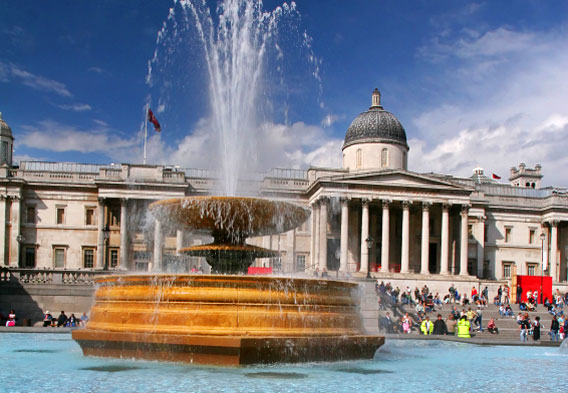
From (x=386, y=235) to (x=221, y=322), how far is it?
1646 inches

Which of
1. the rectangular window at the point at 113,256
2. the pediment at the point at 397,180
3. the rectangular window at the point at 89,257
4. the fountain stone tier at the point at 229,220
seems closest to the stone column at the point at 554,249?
the pediment at the point at 397,180

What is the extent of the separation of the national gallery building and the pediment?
0.08m

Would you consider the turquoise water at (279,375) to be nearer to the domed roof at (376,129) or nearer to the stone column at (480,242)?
the domed roof at (376,129)

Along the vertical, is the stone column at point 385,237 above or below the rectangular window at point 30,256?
above

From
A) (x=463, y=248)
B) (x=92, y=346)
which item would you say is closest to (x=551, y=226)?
(x=463, y=248)

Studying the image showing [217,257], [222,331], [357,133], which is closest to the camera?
[222,331]

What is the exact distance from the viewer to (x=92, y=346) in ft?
44.8

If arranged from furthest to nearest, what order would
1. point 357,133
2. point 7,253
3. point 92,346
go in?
1. point 357,133
2. point 7,253
3. point 92,346

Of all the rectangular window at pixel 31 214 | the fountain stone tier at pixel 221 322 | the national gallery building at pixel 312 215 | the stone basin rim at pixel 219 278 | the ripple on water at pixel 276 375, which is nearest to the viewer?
the ripple on water at pixel 276 375

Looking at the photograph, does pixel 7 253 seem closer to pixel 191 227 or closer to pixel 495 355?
pixel 191 227

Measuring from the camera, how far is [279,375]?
11336 millimetres

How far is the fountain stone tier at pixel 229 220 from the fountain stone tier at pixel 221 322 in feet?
8.27

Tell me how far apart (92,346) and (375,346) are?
5699mm

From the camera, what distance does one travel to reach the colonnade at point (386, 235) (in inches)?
2071
